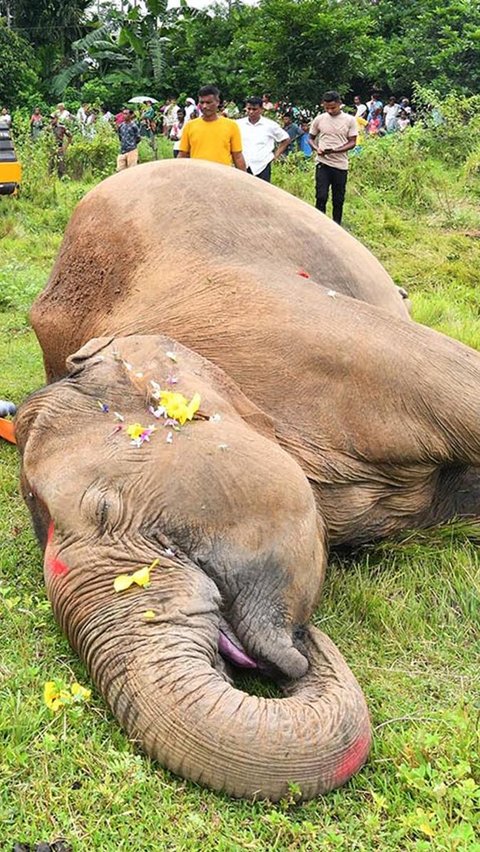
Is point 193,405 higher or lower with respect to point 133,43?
higher

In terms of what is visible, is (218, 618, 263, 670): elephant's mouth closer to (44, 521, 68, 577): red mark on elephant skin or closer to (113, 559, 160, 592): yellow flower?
(113, 559, 160, 592): yellow flower

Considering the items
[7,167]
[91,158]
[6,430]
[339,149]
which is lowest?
[91,158]

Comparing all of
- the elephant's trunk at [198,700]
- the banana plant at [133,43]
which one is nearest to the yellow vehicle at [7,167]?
the elephant's trunk at [198,700]

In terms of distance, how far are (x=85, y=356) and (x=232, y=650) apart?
1.28 metres

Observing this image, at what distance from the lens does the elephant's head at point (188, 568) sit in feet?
8.27

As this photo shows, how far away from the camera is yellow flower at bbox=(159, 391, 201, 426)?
319 cm

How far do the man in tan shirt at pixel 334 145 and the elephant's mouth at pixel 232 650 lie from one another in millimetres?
9080

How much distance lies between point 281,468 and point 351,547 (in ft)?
2.95

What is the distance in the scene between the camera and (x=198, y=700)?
251cm

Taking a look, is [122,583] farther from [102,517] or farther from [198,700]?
[198,700]

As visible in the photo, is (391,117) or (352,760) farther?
(391,117)

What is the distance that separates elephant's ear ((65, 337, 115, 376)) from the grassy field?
89 cm

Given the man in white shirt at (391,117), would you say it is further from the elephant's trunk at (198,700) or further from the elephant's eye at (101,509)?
the elephant's trunk at (198,700)

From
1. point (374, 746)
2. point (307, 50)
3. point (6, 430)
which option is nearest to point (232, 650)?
point (374, 746)
